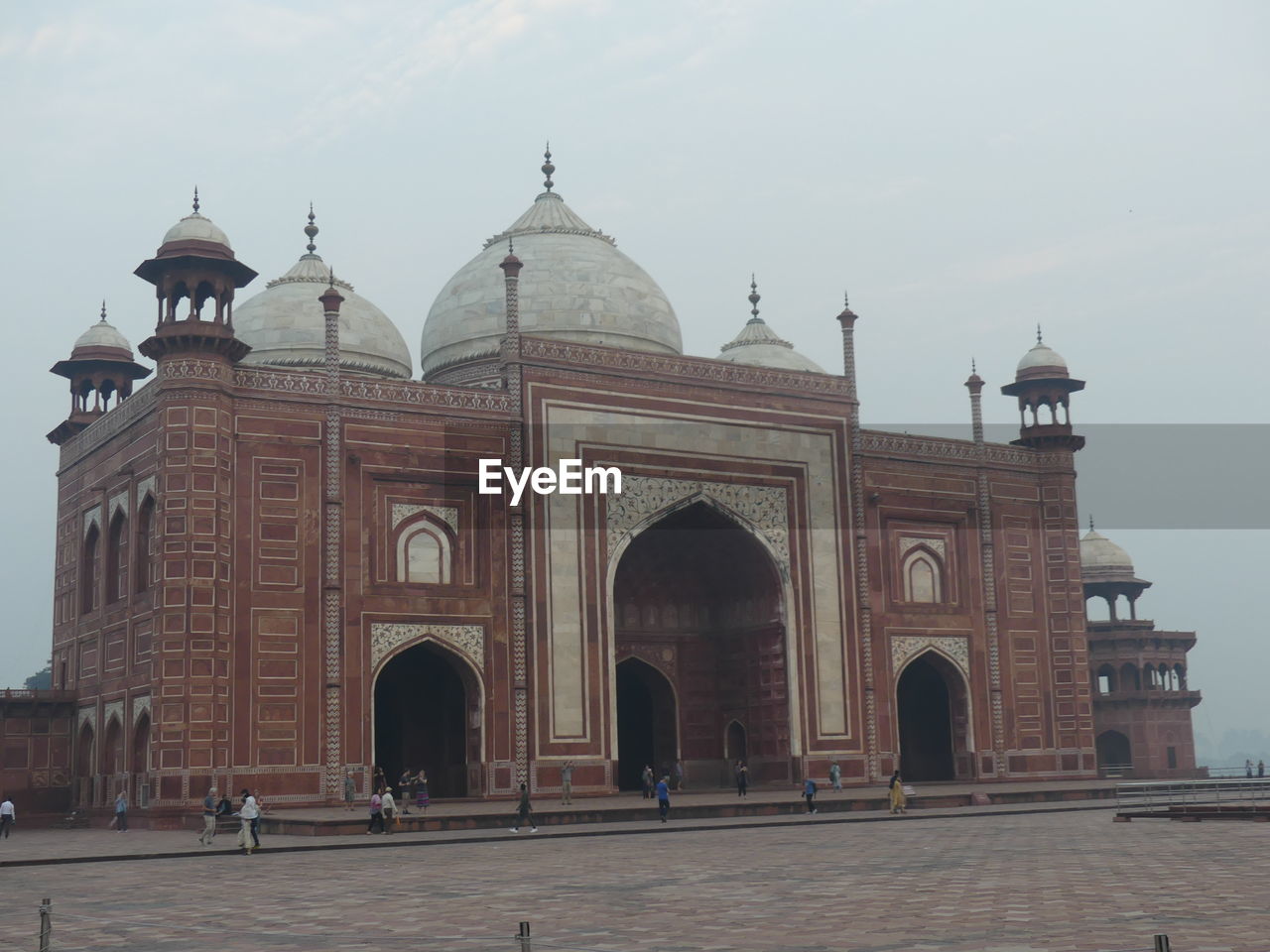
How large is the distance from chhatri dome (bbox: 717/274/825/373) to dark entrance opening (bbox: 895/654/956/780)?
7385 mm

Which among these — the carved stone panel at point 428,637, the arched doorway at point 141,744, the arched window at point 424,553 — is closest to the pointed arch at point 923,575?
the carved stone panel at point 428,637

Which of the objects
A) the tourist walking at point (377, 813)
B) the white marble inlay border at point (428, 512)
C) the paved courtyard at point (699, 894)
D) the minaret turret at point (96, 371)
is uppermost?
the minaret turret at point (96, 371)

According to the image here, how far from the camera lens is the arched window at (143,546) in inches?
913

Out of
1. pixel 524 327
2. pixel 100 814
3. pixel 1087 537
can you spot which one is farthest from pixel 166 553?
pixel 1087 537

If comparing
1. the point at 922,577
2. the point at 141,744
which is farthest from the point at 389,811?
the point at 922,577

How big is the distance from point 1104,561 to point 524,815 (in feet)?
87.2

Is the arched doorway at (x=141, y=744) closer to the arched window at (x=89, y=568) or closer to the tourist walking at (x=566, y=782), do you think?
the arched window at (x=89, y=568)

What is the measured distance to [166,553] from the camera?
21578 mm

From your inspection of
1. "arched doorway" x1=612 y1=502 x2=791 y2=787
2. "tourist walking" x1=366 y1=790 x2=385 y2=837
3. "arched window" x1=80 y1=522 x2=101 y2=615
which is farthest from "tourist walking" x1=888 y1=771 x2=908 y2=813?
"arched window" x1=80 y1=522 x2=101 y2=615

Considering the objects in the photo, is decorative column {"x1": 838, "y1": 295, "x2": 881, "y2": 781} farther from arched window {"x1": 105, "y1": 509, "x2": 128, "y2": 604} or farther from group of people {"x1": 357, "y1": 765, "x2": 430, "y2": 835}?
arched window {"x1": 105, "y1": 509, "x2": 128, "y2": 604}

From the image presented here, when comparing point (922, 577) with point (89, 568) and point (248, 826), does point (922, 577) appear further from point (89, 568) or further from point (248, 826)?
point (248, 826)

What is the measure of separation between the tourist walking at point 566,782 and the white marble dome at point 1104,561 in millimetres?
21856

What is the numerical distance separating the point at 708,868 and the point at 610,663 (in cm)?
1189

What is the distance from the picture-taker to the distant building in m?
38.7
